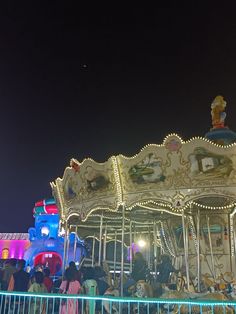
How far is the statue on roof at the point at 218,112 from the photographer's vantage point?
12.5 m

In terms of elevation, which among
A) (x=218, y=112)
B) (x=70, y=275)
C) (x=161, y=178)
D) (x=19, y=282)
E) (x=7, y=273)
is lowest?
(x=19, y=282)

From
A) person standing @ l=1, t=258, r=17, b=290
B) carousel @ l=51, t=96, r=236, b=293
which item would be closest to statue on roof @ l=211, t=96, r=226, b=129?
carousel @ l=51, t=96, r=236, b=293

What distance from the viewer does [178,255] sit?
40.8 ft

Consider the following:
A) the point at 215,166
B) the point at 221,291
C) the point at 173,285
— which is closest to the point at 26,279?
the point at 173,285

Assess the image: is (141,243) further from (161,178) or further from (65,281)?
(65,281)

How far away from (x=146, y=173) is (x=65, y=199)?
125 inches

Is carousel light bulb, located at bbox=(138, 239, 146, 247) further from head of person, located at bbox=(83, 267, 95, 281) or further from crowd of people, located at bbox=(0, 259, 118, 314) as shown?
head of person, located at bbox=(83, 267, 95, 281)

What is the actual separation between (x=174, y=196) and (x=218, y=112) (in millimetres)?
4501

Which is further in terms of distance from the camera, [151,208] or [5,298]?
[151,208]

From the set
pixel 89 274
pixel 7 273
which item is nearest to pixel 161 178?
pixel 89 274

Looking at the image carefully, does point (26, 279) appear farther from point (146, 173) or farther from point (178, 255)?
point (178, 255)

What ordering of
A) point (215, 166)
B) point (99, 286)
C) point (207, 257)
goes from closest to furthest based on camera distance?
point (99, 286)
point (215, 166)
point (207, 257)

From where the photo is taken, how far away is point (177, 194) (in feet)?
30.2

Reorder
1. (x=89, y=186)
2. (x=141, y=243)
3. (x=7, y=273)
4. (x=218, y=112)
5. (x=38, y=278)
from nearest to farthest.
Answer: (x=38, y=278)
(x=7, y=273)
(x=89, y=186)
(x=218, y=112)
(x=141, y=243)
